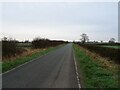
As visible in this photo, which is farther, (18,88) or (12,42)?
Answer: (12,42)

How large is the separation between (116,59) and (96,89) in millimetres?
13334

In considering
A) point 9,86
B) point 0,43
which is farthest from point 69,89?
point 0,43

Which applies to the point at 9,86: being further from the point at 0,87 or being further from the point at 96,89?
the point at 96,89

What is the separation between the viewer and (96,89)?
38.4 feet

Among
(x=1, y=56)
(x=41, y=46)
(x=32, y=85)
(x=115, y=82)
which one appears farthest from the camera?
(x=41, y=46)

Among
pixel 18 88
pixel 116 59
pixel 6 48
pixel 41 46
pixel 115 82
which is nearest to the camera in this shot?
pixel 18 88

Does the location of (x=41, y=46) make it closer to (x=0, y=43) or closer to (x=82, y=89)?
(x=0, y=43)

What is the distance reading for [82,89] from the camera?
11680 mm

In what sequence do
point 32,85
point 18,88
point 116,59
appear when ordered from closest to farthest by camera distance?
point 18,88 → point 32,85 → point 116,59

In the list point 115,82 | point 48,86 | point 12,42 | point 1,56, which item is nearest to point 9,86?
point 48,86

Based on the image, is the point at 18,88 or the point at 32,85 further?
the point at 32,85

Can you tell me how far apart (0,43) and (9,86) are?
19.3m

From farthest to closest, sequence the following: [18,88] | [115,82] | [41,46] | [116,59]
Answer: [41,46] < [116,59] < [115,82] < [18,88]

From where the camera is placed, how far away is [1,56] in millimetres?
28719
